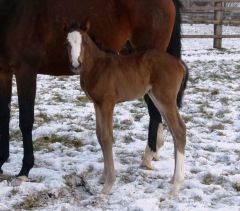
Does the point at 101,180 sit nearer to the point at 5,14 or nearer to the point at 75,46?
the point at 75,46

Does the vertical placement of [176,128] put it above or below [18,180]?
above

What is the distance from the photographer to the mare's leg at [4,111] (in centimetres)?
415

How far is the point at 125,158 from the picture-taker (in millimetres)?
4559

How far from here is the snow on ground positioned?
139 inches

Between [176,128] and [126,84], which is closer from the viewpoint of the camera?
[126,84]

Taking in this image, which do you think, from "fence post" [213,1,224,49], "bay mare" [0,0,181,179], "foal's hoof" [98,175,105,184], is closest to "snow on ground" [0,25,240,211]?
"foal's hoof" [98,175,105,184]

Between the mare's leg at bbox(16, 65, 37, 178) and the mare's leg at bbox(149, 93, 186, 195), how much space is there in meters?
0.98

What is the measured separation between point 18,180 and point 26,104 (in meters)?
0.62

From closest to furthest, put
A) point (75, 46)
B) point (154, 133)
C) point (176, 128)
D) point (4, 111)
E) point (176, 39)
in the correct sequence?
point (75, 46)
point (176, 128)
point (4, 111)
point (154, 133)
point (176, 39)

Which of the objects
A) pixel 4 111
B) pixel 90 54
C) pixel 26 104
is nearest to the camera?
pixel 90 54

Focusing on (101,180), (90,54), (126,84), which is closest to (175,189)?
(101,180)

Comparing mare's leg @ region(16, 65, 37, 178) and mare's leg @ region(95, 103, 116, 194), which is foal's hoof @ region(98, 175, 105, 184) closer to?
mare's leg @ region(95, 103, 116, 194)

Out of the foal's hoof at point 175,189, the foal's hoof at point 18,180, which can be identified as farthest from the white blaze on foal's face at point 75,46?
the foal's hoof at point 175,189

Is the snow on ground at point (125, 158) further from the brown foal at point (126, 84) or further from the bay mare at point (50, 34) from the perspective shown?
the bay mare at point (50, 34)
